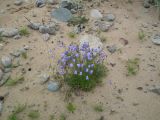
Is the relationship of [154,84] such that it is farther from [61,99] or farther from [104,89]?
[61,99]

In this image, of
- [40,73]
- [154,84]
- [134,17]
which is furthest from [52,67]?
[134,17]

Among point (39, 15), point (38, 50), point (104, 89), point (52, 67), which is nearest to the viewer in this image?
point (104, 89)

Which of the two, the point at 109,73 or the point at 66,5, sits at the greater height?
the point at 66,5

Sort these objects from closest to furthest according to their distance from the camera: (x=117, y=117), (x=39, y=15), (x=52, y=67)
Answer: (x=117, y=117), (x=52, y=67), (x=39, y=15)

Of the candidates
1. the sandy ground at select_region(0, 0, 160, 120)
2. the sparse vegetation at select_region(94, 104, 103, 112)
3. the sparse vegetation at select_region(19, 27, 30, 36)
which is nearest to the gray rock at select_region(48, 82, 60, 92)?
the sandy ground at select_region(0, 0, 160, 120)

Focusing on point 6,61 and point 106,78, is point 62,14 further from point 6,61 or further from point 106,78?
point 106,78

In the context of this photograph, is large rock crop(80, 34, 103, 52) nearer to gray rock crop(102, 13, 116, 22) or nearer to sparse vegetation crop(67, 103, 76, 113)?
gray rock crop(102, 13, 116, 22)

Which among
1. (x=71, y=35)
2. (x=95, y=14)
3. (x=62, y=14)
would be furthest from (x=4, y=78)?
(x=95, y=14)

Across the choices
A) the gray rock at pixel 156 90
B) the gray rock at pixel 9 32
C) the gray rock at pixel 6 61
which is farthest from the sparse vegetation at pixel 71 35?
the gray rock at pixel 156 90

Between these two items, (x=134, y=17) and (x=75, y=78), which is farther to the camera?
(x=134, y=17)
